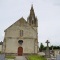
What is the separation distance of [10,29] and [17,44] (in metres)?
3.74

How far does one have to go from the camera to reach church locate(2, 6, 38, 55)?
45531 mm

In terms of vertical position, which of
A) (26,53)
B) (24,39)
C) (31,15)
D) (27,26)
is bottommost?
(26,53)

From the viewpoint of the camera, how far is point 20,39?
46.2 meters

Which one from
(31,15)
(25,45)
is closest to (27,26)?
(25,45)

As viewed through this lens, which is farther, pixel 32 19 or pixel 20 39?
pixel 32 19

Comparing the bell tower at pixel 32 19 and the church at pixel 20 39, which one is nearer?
the church at pixel 20 39

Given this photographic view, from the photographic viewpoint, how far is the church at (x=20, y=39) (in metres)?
45.5

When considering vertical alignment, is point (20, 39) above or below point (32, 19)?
below

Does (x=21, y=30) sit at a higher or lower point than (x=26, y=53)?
higher

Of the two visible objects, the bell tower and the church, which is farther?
the bell tower

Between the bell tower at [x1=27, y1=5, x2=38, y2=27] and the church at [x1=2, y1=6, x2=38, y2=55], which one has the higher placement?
the bell tower at [x1=27, y1=5, x2=38, y2=27]

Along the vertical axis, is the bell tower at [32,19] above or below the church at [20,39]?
above

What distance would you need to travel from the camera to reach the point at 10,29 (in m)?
46.2

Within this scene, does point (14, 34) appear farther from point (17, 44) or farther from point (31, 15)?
point (31, 15)
